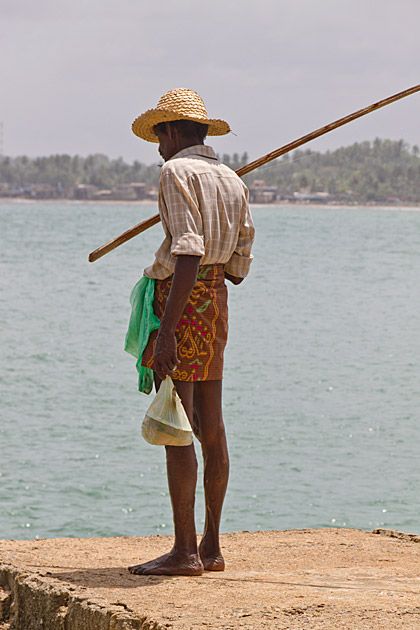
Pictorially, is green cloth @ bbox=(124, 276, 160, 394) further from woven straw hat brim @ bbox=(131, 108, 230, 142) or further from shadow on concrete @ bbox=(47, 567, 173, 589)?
shadow on concrete @ bbox=(47, 567, 173, 589)

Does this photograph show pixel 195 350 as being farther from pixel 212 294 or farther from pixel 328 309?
pixel 328 309

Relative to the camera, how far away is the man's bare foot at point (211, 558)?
5191 mm

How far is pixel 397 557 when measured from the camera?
5.78 m

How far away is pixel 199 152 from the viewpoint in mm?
5000

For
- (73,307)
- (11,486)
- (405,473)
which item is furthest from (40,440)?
(73,307)

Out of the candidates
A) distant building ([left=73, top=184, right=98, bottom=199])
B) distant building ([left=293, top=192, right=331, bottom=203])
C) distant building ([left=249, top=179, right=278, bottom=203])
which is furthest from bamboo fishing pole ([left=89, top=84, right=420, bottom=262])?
distant building ([left=73, top=184, right=98, bottom=199])

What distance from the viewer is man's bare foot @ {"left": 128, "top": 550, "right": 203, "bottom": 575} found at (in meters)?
4.96

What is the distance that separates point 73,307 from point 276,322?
544 cm

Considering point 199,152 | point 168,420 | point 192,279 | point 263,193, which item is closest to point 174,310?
point 192,279

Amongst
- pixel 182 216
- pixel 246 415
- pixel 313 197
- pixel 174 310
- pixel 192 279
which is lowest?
pixel 246 415

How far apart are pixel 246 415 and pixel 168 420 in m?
10.9

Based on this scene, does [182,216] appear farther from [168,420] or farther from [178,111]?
[168,420]

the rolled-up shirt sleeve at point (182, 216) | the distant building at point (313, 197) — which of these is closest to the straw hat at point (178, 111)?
the rolled-up shirt sleeve at point (182, 216)

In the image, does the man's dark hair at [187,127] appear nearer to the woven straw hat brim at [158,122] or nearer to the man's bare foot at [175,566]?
the woven straw hat brim at [158,122]
